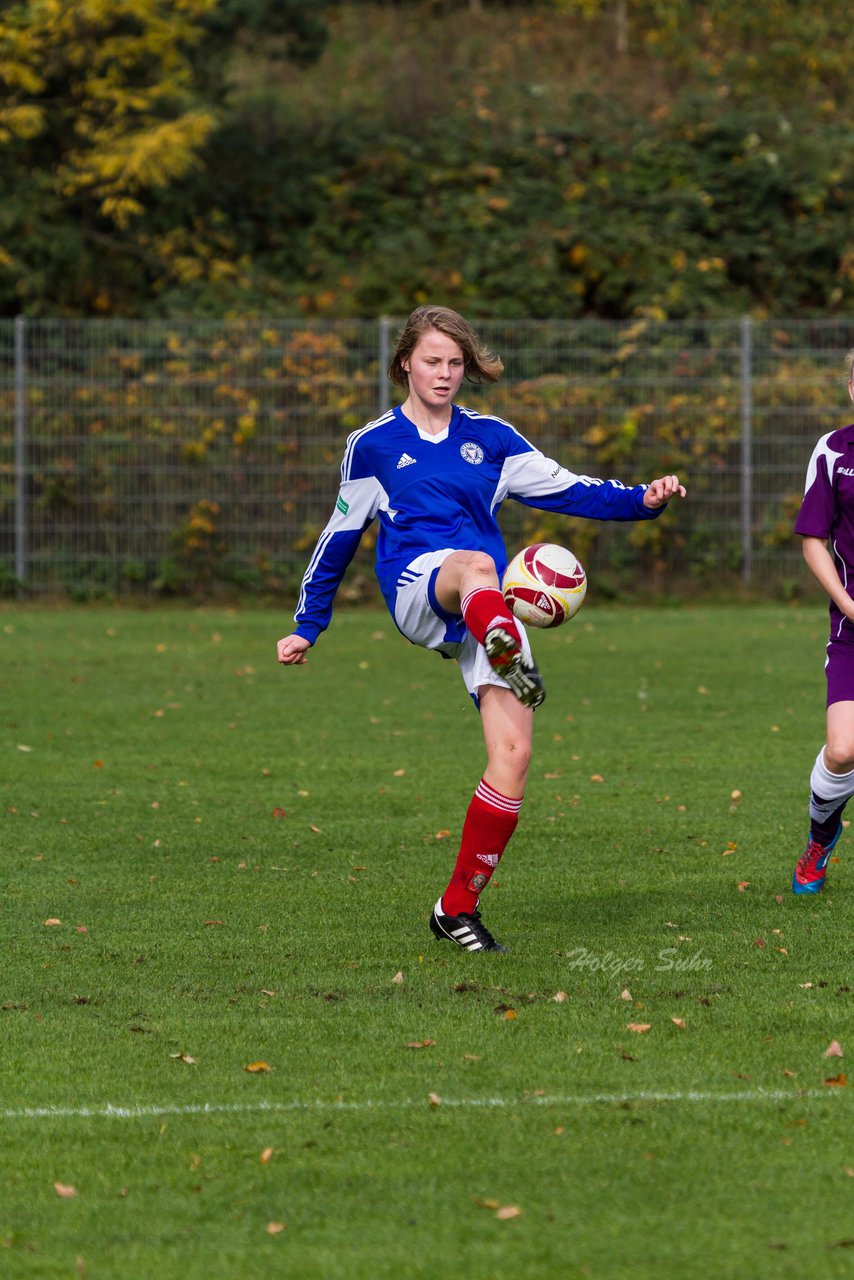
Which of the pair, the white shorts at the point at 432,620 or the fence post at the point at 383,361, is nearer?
the white shorts at the point at 432,620

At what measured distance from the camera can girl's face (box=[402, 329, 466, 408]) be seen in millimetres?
5918

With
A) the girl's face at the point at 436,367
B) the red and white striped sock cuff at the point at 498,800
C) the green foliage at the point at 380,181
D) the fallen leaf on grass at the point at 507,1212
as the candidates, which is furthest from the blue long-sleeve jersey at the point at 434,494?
the green foliage at the point at 380,181

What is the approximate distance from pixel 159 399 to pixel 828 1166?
16504 mm

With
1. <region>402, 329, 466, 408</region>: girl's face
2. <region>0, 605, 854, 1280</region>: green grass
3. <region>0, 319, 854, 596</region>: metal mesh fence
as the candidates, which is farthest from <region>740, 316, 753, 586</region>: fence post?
<region>402, 329, 466, 408</region>: girl's face

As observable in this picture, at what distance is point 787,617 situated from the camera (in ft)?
60.1

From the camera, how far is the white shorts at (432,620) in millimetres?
5762

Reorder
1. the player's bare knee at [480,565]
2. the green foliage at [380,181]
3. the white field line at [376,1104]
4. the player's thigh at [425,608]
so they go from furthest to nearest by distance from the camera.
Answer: the green foliage at [380,181] → the player's thigh at [425,608] → the player's bare knee at [480,565] → the white field line at [376,1104]

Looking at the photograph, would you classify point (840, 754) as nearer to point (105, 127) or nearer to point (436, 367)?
point (436, 367)

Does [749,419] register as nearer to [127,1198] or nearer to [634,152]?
[634,152]

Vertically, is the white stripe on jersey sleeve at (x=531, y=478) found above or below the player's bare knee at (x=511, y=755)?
above

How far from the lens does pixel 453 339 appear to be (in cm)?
596

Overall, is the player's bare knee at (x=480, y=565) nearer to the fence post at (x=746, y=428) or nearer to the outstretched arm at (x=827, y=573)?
the outstretched arm at (x=827, y=573)
